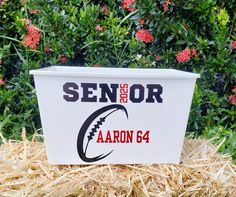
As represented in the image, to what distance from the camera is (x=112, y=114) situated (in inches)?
41.3

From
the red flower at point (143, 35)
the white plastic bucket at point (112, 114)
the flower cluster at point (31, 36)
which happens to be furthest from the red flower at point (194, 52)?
the flower cluster at point (31, 36)

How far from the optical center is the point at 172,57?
1673mm

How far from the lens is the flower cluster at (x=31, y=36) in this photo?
Result: 5.28ft

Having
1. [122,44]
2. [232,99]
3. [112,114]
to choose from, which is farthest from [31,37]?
[232,99]

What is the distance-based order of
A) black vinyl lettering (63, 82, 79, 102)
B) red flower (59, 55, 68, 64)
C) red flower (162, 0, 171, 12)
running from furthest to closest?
red flower (59, 55, 68, 64)
red flower (162, 0, 171, 12)
black vinyl lettering (63, 82, 79, 102)

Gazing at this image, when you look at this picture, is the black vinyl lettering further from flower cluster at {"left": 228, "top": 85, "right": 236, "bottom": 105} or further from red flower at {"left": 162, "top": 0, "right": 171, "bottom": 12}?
flower cluster at {"left": 228, "top": 85, "right": 236, "bottom": 105}

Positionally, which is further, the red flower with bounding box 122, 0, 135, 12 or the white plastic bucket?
the red flower with bounding box 122, 0, 135, 12

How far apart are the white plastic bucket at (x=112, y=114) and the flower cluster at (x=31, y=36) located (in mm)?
607

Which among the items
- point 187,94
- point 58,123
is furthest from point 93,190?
point 187,94

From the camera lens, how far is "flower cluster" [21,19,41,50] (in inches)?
63.4

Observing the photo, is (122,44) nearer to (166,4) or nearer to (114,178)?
(166,4)

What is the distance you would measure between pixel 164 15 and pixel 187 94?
706 millimetres

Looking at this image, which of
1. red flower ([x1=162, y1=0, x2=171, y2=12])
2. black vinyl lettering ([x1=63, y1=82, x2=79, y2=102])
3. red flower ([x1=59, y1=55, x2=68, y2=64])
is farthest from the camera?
red flower ([x1=59, y1=55, x2=68, y2=64])

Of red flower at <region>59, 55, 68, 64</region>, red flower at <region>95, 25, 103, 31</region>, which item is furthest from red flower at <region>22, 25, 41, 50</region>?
red flower at <region>95, 25, 103, 31</region>
